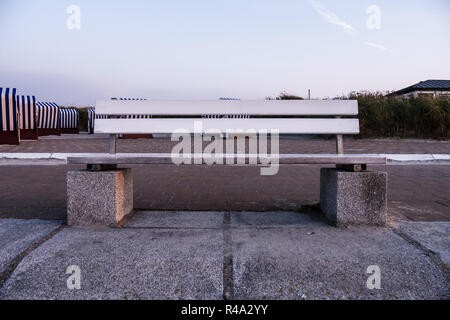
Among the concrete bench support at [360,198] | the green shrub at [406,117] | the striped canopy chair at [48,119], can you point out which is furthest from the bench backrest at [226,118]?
the striped canopy chair at [48,119]

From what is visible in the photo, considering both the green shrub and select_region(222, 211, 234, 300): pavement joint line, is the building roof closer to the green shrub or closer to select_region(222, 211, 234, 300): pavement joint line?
the green shrub

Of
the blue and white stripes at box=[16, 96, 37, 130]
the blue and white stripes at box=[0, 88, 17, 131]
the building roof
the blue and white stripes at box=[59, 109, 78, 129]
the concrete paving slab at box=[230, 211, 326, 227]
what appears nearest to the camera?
the concrete paving slab at box=[230, 211, 326, 227]

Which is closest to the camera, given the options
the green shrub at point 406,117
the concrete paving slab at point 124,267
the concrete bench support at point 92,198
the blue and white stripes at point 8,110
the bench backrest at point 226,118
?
the concrete paving slab at point 124,267

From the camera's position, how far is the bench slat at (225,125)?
2.94m

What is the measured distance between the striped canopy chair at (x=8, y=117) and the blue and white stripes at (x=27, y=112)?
1893 millimetres

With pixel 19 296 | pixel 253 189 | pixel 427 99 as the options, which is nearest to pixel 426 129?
pixel 427 99

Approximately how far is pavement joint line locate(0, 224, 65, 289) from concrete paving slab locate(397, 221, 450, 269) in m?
2.57

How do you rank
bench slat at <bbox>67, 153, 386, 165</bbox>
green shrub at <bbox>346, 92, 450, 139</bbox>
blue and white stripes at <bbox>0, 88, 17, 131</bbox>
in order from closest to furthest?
bench slat at <bbox>67, 153, 386, 165</bbox> → blue and white stripes at <bbox>0, 88, 17, 131</bbox> → green shrub at <bbox>346, 92, 450, 139</bbox>

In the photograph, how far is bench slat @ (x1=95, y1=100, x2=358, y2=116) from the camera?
2.97 m

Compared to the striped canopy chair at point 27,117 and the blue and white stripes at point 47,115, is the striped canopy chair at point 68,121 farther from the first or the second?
the striped canopy chair at point 27,117

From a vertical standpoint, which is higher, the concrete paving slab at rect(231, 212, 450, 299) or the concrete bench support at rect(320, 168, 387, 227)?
the concrete bench support at rect(320, 168, 387, 227)

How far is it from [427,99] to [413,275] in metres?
15.0

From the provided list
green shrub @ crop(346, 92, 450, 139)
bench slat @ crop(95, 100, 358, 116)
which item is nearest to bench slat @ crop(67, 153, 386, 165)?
bench slat @ crop(95, 100, 358, 116)

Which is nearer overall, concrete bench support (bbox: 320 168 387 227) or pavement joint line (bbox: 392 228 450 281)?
pavement joint line (bbox: 392 228 450 281)
